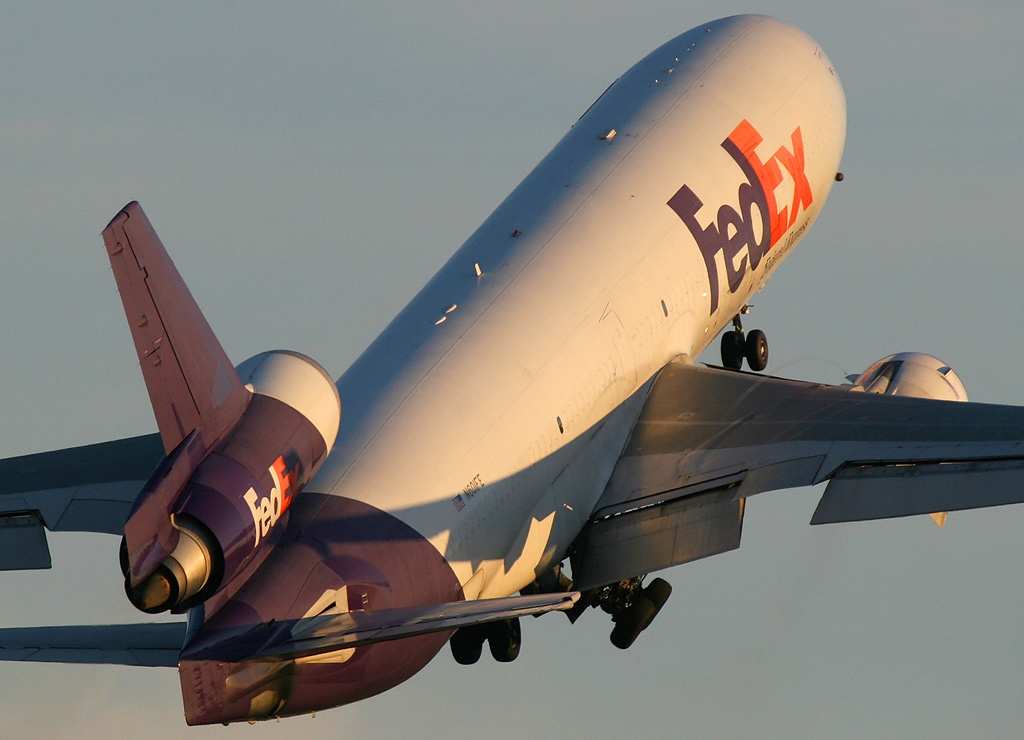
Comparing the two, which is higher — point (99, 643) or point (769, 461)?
point (769, 461)

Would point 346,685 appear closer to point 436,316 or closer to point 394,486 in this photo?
point 394,486

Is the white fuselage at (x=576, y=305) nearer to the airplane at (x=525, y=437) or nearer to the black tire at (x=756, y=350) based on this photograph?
the airplane at (x=525, y=437)

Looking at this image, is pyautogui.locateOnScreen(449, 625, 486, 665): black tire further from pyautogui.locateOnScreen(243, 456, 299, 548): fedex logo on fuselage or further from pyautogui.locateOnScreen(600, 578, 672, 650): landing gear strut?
pyautogui.locateOnScreen(243, 456, 299, 548): fedex logo on fuselage

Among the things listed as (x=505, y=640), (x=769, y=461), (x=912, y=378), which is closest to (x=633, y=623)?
(x=505, y=640)

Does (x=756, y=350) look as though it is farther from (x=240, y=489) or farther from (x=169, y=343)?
(x=169, y=343)

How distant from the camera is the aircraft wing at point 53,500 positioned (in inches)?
1442

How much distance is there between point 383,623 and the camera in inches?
1200

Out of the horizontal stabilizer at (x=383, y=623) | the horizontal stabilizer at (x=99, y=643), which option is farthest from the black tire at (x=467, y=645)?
the horizontal stabilizer at (x=99, y=643)

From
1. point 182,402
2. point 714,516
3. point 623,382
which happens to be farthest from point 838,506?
point 182,402

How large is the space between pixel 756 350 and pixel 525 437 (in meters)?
11.2

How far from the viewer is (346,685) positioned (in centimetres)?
3253

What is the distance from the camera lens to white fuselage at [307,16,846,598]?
34.8m

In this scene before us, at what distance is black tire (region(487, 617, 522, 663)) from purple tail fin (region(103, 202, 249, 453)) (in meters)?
8.49

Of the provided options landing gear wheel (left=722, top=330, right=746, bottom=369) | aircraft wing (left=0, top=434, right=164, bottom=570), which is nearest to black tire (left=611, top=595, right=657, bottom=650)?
aircraft wing (left=0, top=434, right=164, bottom=570)
